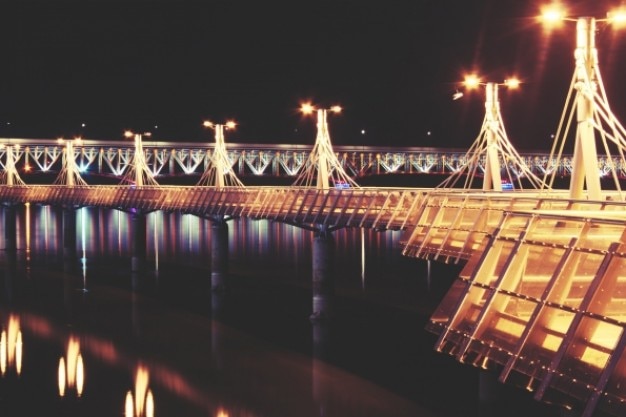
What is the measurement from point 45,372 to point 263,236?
7117cm

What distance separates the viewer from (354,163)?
6575 inches

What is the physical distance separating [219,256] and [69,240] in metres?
27.0

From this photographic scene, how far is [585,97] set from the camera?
73.4 feet

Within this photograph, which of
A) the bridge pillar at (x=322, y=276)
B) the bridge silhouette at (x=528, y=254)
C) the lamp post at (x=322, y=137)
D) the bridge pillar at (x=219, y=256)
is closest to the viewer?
the bridge silhouette at (x=528, y=254)

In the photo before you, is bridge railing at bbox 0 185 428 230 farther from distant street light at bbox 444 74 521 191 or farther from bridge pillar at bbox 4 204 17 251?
bridge pillar at bbox 4 204 17 251

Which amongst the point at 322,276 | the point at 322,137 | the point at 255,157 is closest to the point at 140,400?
the point at 322,276

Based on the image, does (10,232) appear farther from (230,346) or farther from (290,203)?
(230,346)

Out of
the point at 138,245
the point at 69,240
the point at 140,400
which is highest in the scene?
the point at 138,245

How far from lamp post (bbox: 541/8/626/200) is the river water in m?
4.91

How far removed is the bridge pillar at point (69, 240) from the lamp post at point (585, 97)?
2060 inches

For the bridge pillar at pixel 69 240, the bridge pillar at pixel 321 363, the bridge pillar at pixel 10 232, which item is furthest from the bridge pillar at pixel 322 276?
the bridge pillar at pixel 10 232

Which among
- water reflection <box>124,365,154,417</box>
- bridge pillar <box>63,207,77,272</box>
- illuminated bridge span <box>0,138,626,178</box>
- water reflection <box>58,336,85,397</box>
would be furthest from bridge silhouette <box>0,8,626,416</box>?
illuminated bridge span <box>0,138,626,178</box>

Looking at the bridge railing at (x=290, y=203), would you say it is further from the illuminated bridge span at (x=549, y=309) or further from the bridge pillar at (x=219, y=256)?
the illuminated bridge span at (x=549, y=309)

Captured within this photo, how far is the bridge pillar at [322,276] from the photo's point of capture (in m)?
42.5
